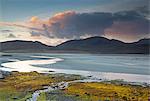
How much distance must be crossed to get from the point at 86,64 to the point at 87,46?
207 mm

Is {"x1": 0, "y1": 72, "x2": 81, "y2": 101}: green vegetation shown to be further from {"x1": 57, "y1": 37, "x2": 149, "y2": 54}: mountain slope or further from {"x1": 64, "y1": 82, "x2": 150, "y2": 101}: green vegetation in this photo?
{"x1": 57, "y1": 37, "x2": 149, "y2": 54}: mountain slope

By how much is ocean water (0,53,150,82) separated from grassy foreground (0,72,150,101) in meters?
0.09

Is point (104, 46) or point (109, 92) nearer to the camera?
point (109, 92)

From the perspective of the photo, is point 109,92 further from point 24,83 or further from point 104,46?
point 24,83

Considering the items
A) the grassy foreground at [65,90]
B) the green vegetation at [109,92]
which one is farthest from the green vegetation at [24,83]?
the green vegetation at [109,92]

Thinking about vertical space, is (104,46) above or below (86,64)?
above

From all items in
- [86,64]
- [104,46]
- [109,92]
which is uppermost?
[104,46]

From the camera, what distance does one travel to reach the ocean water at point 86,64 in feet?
14.0

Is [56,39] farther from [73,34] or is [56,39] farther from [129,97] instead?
[129,97]

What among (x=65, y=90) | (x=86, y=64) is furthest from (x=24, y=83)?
(x=86, y=64)

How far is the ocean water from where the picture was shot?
427 cm

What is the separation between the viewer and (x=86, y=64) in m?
4.41

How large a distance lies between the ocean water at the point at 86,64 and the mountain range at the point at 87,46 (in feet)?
0.16

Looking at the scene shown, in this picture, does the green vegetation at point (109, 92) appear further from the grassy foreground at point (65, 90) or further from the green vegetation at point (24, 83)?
the green vegetation at point (24, 83)
